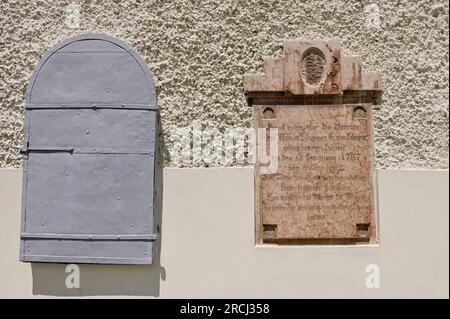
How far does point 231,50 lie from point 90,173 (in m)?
1.56

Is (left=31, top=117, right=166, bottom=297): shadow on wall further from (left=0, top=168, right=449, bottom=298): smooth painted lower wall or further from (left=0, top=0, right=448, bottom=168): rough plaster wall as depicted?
(left=0, top=0, right=448, bottom=168): rough plaster wall

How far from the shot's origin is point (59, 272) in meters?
3.93

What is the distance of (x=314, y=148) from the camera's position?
3980mm

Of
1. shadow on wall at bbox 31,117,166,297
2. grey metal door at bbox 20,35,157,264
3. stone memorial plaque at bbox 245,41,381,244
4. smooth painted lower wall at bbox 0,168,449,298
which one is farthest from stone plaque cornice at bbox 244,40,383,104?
shadow on wall at bbox 31,117,166,297

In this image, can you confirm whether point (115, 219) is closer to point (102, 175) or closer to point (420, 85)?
point (102, 175)

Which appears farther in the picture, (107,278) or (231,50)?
(231,50)

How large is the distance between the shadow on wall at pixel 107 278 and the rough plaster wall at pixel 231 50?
2.77 feet

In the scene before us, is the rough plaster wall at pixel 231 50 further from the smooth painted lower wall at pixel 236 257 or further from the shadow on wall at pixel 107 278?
the shadow on wall at pixel 107 278

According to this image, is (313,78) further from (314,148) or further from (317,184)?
(317,184)

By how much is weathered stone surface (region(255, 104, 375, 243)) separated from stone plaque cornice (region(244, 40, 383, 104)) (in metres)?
0.18

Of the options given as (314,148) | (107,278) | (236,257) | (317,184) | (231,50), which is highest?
(231,50)

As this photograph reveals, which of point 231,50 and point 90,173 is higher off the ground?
point 231,50

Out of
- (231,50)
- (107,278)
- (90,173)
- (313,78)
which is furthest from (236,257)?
(231,50)

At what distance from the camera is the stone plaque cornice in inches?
157
